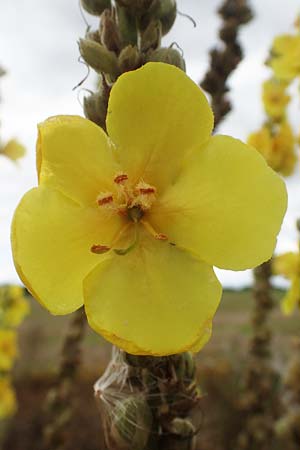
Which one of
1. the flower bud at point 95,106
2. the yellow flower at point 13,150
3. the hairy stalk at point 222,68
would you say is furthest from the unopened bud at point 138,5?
the yellow flower at point 13,150

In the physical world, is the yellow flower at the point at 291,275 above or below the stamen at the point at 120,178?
below

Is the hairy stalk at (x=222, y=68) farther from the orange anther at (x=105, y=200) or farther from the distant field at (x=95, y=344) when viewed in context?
the distant field at (x=95, y=344)

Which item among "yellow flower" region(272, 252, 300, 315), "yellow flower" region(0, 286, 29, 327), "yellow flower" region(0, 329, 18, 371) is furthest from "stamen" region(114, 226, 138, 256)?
"yellow flower" region(0, 286, 29, 327)

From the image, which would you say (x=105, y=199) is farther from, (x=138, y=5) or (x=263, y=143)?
(x=263, y=143)

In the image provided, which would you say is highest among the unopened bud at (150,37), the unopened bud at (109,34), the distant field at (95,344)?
the unopened bud at (109,34)

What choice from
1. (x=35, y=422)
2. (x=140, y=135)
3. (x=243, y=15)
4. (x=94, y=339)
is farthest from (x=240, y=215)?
(x=94, y=339)

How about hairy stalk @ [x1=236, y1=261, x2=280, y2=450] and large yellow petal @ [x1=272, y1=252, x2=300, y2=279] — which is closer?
large yellow petal @ [x1=272, y1=252, x2=300, y2=279]

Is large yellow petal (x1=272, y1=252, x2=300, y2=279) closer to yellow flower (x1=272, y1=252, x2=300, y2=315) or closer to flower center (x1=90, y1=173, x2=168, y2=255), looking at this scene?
yellow flower (x1=272, y1=252, x2=300, y2=315)
